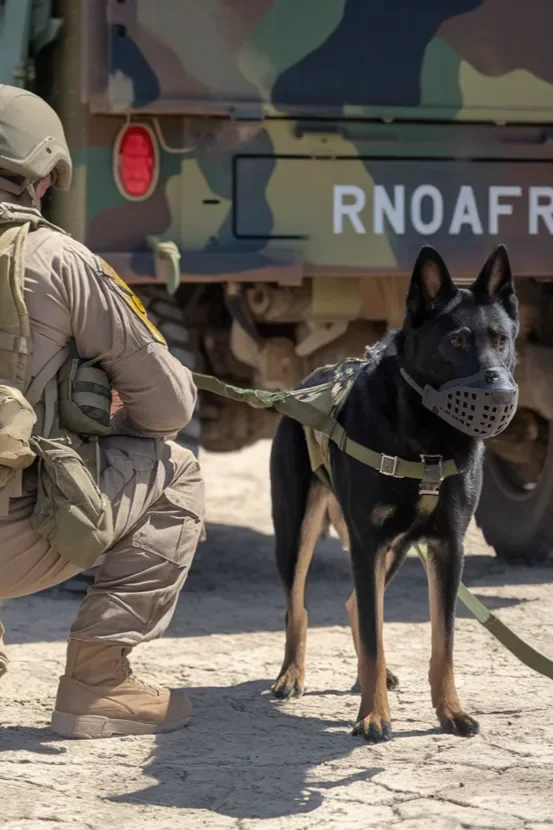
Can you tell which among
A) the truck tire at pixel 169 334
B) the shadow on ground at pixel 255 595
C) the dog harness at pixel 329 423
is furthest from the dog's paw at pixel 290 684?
the truck tire at pixel 169 334

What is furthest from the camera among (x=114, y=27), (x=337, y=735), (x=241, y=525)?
(x=241, y=525)

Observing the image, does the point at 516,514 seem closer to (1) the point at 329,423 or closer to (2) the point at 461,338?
(1) the point at 329,423

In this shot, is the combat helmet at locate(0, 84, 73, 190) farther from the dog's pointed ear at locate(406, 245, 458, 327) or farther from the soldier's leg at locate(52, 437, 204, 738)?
the dog's pointed ear at locate(406, 245, 458, 327)

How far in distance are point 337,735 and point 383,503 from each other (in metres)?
0.63

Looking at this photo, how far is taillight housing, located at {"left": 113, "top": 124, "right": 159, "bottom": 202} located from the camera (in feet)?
18.1

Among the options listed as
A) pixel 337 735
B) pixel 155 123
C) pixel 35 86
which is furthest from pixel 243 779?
pixel 35 86

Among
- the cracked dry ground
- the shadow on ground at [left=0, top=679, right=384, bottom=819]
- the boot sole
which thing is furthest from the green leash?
the boot sole

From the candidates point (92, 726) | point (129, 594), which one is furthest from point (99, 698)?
point (129, 594)

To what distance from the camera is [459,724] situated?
13.3 ft

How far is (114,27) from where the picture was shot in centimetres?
545

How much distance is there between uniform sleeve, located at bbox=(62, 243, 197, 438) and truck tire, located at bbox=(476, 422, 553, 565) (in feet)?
8.70

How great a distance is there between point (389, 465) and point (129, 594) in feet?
2.47

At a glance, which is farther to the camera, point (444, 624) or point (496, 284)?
point (444, 624)

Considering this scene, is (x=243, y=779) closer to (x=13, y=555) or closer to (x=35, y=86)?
(x=13, y=555)
